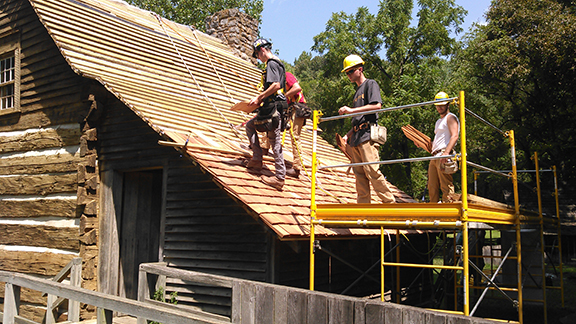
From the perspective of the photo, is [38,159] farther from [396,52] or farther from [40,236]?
[396,52]

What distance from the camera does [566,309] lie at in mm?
11531

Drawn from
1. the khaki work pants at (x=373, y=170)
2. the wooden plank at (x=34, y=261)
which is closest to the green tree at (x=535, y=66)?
the khaki work pants at (x=373, y=170)

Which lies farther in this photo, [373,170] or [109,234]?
[109,234]

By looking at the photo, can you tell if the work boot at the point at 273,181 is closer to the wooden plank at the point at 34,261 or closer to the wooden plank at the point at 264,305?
the wooden plank at the point at 264,305

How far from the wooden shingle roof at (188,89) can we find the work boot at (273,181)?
12cm

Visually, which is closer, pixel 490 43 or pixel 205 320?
pixel 205 320

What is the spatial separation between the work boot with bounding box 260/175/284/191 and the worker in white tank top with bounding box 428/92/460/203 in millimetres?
2159

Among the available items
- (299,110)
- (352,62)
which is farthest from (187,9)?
(352,62)

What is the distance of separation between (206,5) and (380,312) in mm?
33365

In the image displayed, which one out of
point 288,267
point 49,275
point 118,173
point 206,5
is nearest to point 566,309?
point 288,267

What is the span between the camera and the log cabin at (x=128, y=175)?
7.11 meters

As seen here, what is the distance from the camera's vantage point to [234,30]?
1622 centimetres

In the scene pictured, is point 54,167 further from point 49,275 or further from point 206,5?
point 206,5

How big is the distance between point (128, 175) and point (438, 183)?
5486 millimetres
